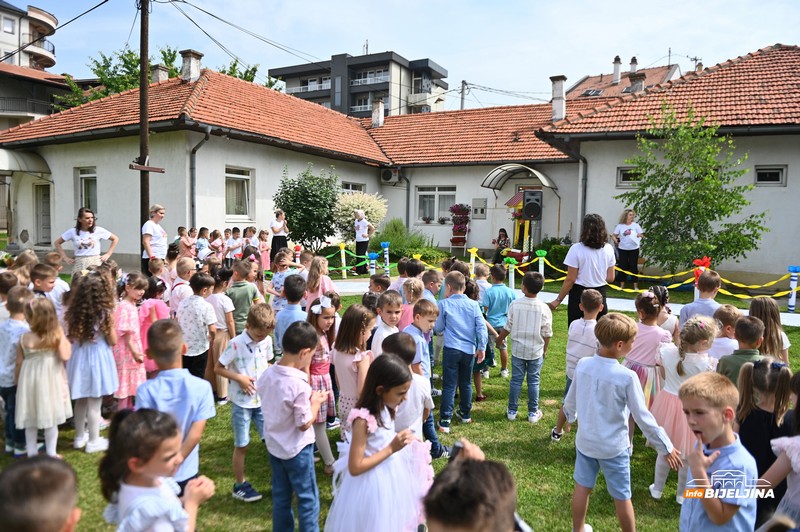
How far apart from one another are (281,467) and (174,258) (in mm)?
4896

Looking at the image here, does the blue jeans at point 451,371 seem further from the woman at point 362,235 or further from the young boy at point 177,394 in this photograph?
the woman at point 362,235

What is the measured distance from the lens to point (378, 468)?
268cm

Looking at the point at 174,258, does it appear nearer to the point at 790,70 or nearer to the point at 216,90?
the point at 216,90

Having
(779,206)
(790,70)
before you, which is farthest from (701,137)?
(790,70)

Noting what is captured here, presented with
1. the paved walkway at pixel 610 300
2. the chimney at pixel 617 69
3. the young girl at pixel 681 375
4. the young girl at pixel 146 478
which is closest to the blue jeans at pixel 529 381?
the young girl at pixel 681 375

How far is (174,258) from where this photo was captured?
717 centimetres

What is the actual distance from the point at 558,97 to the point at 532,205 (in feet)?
14.2

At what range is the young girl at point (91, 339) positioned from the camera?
13.9ft

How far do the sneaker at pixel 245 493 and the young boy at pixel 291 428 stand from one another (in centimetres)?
76

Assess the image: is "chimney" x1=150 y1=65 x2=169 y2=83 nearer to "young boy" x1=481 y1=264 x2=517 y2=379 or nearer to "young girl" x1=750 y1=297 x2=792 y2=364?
"young boy" x1=481 y1=264 x2=517 y2=379

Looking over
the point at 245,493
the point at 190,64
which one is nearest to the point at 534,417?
the point at 245,493

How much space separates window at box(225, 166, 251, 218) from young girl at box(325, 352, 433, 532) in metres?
14.4

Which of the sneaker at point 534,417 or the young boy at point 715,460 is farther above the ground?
the young boy at point 715,460

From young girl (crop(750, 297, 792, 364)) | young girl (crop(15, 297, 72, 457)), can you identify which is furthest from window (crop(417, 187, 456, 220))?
young girl (crop(15, 297, 72, 457))
